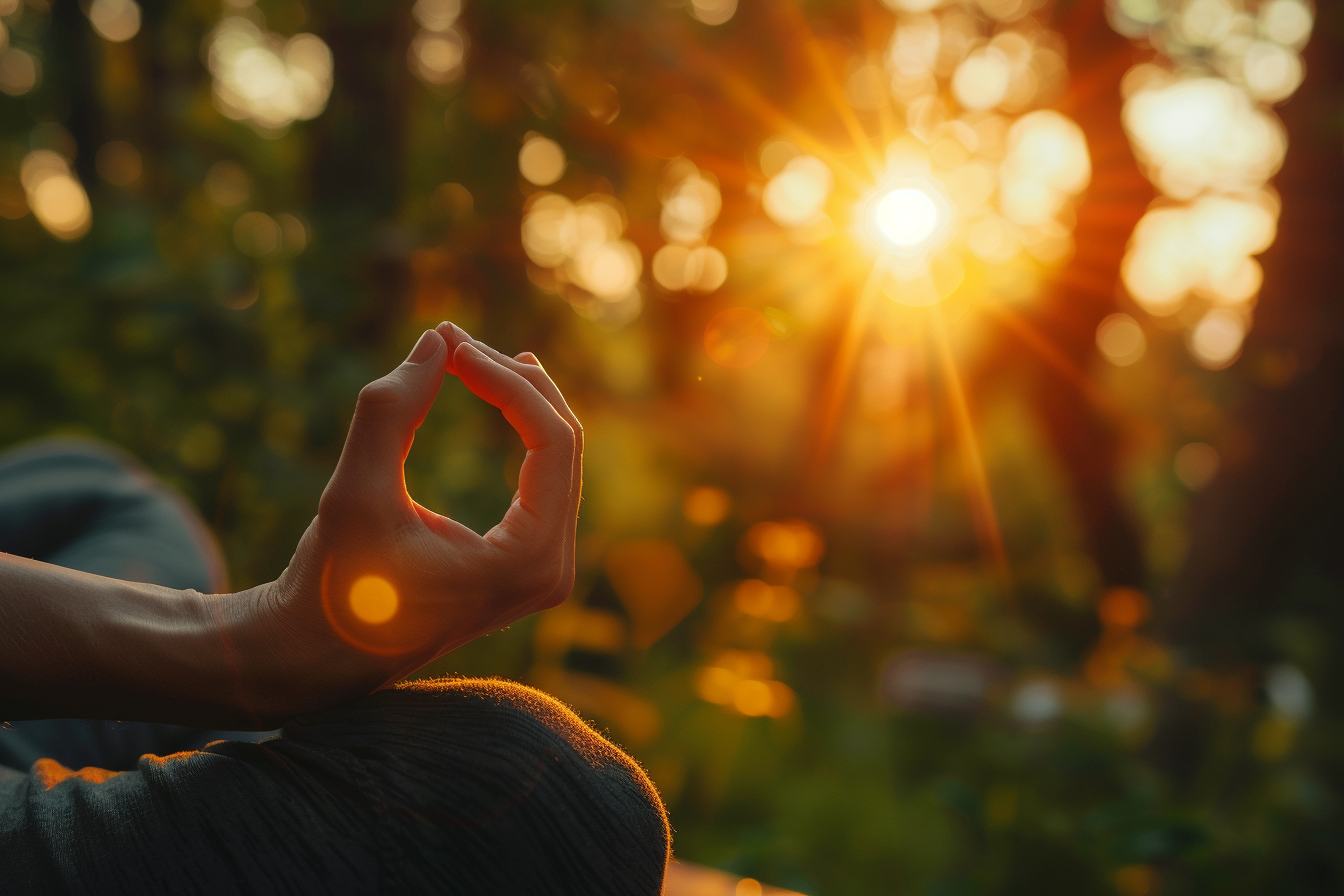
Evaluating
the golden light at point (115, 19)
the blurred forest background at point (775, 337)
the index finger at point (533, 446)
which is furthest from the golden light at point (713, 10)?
the index finger at point (533, 446)

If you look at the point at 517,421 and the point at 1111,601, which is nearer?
the point at 517,421

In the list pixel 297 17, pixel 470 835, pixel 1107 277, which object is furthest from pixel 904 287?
pixel 470 835

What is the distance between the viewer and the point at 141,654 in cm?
58

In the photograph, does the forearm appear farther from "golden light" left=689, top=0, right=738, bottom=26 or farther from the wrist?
"golden light" left=689, top=0, right=738, bottom=26

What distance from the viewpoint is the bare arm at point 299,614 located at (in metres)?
0.58

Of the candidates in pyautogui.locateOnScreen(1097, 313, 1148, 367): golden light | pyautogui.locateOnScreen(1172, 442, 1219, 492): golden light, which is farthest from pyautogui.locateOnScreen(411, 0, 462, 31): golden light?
pyautogui.locateOnScreen(1172, 442, 1219, 492): golden light

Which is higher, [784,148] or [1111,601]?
[784,148]

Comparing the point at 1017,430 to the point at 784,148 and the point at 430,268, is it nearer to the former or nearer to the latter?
the point at 784,148

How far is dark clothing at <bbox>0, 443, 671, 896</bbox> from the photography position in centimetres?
57

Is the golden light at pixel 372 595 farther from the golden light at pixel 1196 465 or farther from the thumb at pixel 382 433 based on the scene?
the golden light at pixel 1196 465

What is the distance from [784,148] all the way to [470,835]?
8.40 feet

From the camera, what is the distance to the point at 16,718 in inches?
23.4

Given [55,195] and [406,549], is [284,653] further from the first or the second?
[55,195]

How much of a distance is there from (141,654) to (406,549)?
200mm
